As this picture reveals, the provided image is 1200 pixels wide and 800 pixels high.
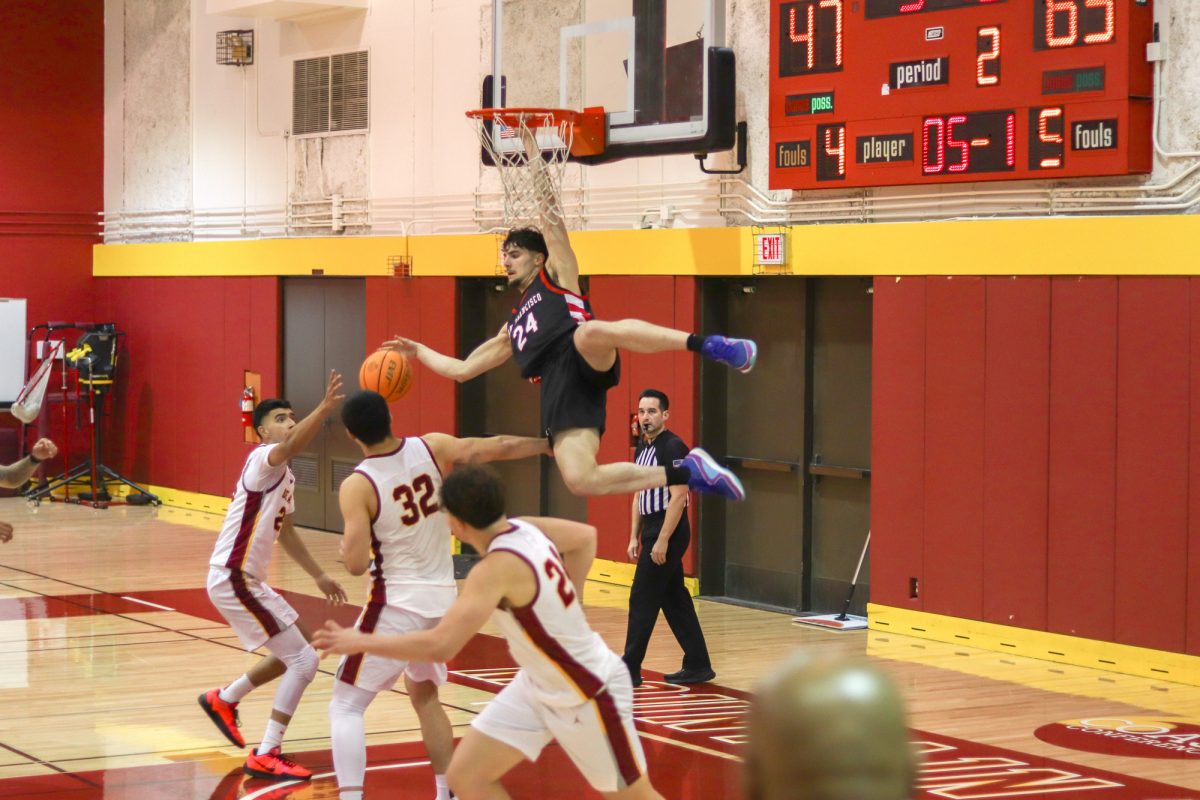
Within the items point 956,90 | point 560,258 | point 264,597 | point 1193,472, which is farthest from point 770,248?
point 264,597

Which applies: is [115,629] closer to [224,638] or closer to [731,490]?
[224,638]

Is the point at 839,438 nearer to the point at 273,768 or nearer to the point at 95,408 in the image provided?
the point at 273,768

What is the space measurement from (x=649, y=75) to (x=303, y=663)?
274 inches

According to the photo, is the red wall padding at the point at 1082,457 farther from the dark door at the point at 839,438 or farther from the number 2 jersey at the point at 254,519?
the number 2 jersey at the point at 254,519

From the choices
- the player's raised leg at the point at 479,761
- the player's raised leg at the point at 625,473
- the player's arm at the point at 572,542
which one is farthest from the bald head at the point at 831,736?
the player's raised leg at the point at 625,473

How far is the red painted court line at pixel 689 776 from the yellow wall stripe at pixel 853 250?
12.6ft

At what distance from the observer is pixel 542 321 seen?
8.38m

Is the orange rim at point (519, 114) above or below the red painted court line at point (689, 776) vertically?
→ above

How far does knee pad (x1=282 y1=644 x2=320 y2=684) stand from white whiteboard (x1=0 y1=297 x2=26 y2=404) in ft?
46.3

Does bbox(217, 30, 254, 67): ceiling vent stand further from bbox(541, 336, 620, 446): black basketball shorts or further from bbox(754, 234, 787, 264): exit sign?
bbox(541, 336, 620, 446): black basketball shorts

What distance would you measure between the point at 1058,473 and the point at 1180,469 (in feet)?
3.10

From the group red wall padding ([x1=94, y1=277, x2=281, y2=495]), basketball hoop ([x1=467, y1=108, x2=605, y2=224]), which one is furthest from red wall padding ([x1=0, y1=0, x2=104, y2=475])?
basketball hoop ([x1=467, y1=108, x2=605, y2=224])

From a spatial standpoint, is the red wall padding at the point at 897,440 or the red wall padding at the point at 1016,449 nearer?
the red wall padding at the point at 1016,449

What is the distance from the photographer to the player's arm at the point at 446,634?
5109 millimetres
